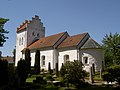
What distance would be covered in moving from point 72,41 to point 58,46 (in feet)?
11.8

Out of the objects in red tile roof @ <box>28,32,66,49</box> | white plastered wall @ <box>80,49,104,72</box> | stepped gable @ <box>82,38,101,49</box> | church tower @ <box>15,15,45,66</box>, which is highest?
church tower @ <box>15,15,45,66</box>

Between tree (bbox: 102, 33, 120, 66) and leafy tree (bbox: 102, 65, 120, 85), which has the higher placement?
tree (bbox: 102, 33, 120, 66)

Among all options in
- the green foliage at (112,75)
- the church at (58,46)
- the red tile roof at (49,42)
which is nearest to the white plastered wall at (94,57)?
the church at (58,46)

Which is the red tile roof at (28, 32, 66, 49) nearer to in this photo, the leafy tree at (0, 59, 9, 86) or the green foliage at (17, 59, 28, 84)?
the green foliage at (17, 59, 28, 84)

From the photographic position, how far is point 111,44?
4953 centimetres

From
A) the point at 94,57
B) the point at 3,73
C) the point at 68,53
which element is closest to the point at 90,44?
the point at 94,57

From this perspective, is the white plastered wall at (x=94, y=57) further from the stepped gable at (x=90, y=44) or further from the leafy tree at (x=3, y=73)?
the leafy tree at (x=3, y=73)

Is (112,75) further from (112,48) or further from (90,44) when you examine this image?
(112,48)

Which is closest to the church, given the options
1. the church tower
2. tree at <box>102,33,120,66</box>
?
the church tower

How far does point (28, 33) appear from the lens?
51406mm

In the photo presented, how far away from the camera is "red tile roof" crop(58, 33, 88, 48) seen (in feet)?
128

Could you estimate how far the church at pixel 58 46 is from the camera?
37219 mm

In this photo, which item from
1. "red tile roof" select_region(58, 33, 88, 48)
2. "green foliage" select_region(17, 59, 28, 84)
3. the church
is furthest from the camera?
"red tile roof" select_region(58, 33, 88, 48)

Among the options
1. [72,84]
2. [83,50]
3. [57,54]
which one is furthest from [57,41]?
[72,84]
